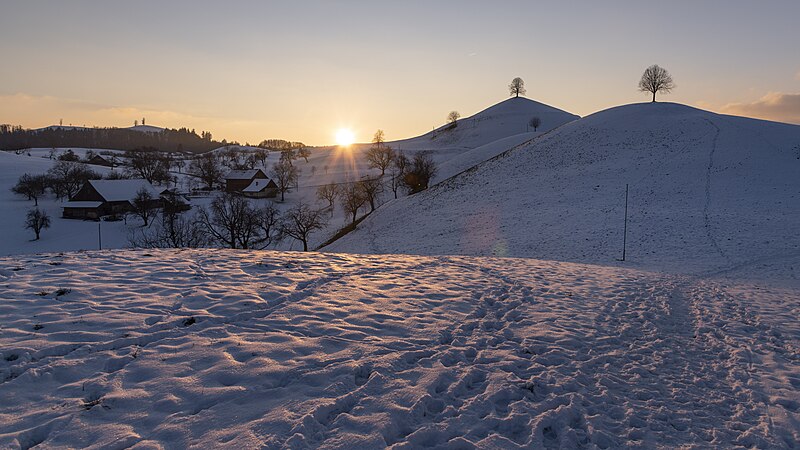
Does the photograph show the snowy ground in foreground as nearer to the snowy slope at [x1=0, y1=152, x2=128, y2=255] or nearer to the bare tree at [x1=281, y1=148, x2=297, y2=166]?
the snowy slope at [x1=0, y1=152, x2=128, y2=255]

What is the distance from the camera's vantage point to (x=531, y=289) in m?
12.7

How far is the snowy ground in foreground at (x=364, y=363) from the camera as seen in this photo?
516 centimetres

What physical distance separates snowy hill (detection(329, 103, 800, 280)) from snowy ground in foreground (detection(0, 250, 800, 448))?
1378 centimetres

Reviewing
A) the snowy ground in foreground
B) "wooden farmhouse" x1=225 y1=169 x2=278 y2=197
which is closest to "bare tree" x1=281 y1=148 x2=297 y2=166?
"wooden farmhouse" x1=225 y1=169 x2=278 y2=197

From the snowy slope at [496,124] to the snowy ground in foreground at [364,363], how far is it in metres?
128

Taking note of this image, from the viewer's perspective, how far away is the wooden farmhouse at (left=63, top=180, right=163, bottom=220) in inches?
Answer: 2768

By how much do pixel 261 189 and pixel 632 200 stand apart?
8427 centimetres

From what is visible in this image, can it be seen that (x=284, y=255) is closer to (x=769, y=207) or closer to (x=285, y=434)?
(x=285, y=434)

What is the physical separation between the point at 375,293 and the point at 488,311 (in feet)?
9.96

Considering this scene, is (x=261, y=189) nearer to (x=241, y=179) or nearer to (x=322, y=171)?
(x=241, y=179)

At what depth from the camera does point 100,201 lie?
70.9 meters

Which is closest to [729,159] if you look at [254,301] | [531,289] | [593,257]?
[593,257]

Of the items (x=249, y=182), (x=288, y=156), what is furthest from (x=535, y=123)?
(x=249, y=182)

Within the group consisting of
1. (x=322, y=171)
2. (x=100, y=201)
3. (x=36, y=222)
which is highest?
(x=322, y=171)
